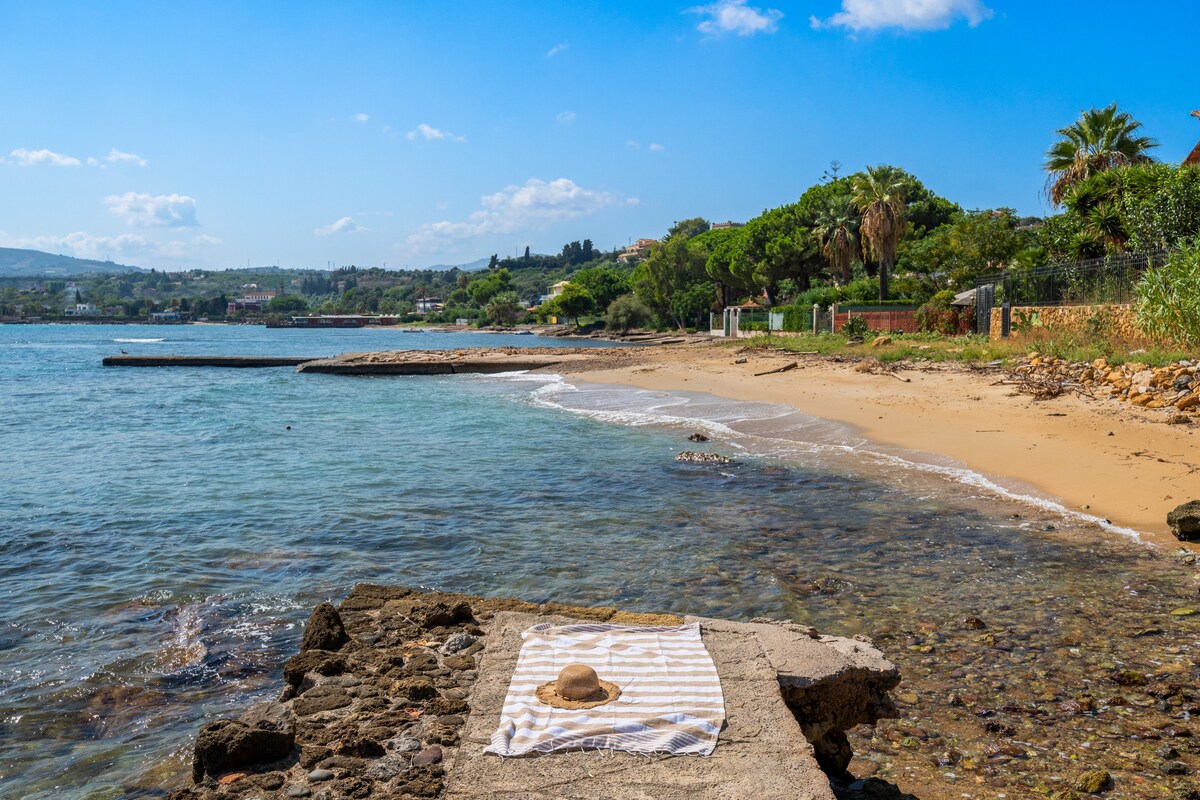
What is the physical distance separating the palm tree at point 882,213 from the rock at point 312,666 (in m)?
47.0

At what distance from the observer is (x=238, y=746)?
389 centimetres

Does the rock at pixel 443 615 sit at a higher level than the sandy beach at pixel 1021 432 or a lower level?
lower

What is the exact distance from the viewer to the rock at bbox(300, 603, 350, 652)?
520 cm

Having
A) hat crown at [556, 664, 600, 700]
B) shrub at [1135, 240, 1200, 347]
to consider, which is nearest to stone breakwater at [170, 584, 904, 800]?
hat crown at [556, 664, 600, 700]

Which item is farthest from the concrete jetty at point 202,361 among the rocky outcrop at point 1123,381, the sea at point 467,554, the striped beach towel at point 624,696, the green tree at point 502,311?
the green tree at point 502,311

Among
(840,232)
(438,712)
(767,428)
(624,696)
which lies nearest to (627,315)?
(840,232)

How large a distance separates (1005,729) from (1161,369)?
530 inches

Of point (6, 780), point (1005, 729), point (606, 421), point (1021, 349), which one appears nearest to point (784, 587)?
point (1005, 729)

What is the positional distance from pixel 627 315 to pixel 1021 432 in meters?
83.4

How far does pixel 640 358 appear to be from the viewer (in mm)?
43094

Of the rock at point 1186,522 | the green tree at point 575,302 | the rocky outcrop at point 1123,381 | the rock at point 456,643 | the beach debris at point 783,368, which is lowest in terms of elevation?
the rock at point 456,643

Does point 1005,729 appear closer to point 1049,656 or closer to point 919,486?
point 1049,656

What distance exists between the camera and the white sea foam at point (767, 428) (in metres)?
11.4

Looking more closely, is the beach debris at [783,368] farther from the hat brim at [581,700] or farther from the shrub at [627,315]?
the shrub at [627,315]
